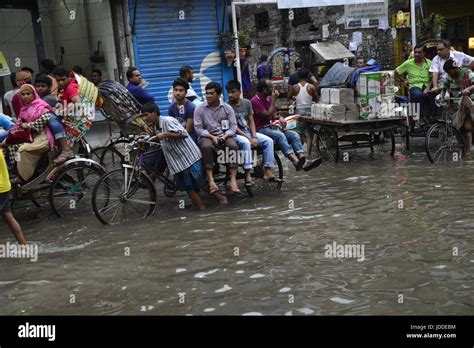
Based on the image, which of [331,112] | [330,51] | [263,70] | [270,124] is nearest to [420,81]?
[331,112]

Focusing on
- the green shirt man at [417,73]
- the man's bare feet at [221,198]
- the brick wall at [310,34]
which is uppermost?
the brick wall at [310,34]

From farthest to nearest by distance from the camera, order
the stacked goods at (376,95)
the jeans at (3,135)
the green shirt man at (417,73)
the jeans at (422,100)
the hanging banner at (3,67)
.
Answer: the hanging banner at (3,67) → the green shirt man at (417,73) → the jeans at (422,100) → the stacked goods at (376,95) → the jeans at (3,135)

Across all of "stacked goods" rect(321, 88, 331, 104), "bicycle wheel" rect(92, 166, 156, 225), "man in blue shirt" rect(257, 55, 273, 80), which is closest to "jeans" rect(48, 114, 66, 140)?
"bicycle wheel" rect(92, 166, 156, 225)

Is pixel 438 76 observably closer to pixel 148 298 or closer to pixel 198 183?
pixel 198 183

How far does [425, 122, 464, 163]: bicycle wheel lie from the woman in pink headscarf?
5.96m

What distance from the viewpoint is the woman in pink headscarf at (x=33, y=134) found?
690 centimetres

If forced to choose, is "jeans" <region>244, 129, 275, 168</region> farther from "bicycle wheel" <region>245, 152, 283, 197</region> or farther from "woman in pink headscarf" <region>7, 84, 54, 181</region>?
"woman in pink headscarf" <region>7, 84, 54, 181</region>

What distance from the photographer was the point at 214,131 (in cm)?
750

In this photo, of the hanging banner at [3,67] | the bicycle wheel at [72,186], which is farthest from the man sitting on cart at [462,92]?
the hanging banner at [3,67]

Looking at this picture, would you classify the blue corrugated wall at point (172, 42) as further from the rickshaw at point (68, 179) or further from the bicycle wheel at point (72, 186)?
the bicycle wheel at point (72, 186)

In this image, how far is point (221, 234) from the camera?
614cm

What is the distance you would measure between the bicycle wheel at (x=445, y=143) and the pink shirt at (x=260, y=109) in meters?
2.79

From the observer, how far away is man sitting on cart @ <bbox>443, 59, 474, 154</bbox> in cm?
909
